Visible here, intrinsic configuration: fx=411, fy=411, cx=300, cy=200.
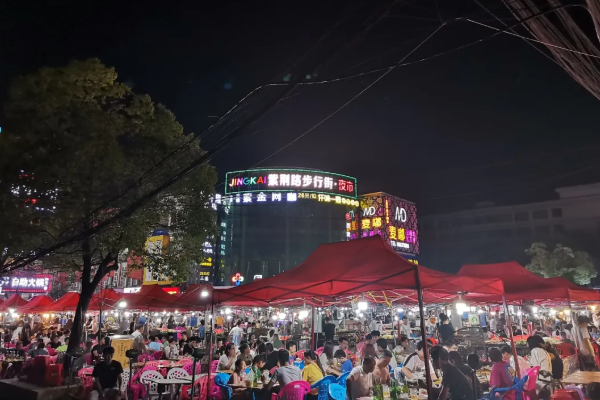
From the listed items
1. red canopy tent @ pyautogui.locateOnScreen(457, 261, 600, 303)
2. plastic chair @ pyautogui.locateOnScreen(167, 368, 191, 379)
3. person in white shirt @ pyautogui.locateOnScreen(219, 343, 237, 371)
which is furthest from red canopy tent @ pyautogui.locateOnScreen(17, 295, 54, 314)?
red canopy tent @ pyautogui.locateOnScreen(457, 261, 600, 303)

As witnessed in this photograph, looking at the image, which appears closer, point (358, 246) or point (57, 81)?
point (358, 246)

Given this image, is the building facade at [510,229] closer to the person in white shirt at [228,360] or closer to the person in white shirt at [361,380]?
the person in white shirt at [228,360]

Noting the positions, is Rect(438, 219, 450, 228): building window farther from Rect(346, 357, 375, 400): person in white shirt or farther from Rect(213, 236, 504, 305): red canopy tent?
Rect(346, 357, 375, 400): person in white shirt

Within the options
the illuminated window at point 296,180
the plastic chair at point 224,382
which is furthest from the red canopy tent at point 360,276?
the illuminated window at point 296,180

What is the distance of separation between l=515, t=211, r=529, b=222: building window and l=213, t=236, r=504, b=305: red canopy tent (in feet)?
188

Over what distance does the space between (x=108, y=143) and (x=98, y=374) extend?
20.7 feet

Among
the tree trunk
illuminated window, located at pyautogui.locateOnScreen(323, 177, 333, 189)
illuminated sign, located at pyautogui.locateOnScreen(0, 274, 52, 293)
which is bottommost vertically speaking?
the tree trunk

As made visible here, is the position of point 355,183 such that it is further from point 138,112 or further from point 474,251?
point 138,112

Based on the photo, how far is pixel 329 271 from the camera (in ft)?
27.0

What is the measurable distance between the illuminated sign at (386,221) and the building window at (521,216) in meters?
16.0

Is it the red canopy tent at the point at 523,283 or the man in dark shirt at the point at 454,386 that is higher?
the red canopy tent at the point at 523,283

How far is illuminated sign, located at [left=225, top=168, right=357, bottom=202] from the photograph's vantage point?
5528 centimetres

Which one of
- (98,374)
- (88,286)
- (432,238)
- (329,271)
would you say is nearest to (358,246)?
(329,271)

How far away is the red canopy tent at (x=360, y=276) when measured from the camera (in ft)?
24.3
